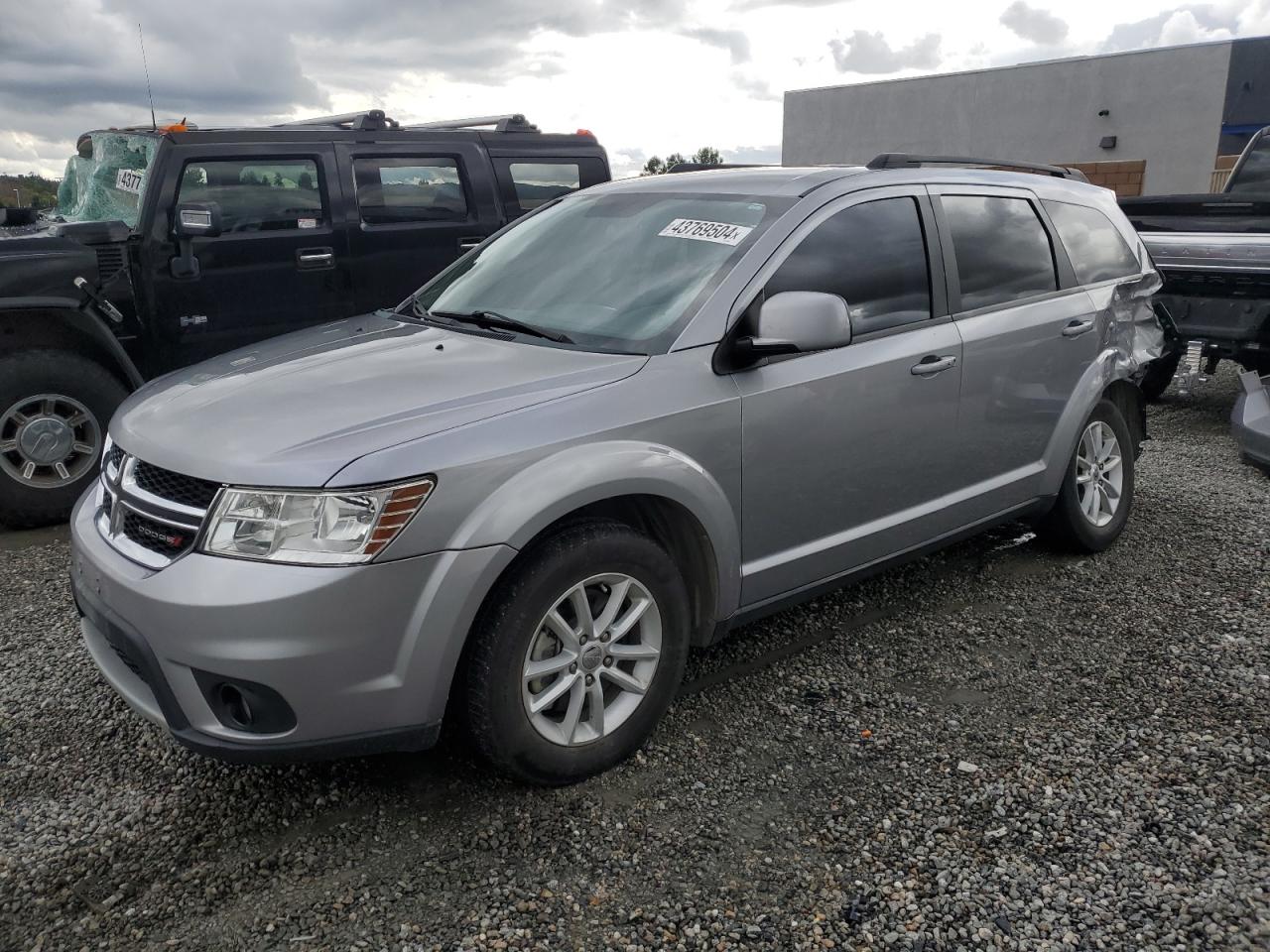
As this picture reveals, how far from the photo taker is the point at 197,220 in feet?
17.3

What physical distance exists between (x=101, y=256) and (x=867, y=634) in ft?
14.1

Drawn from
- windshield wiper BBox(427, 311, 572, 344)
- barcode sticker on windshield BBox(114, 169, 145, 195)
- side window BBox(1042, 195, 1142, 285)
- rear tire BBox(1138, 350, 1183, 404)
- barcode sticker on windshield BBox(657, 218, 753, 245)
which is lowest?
rear tire BBox(1138, 350, 1183, 404)

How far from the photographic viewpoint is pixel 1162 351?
16.9 ft

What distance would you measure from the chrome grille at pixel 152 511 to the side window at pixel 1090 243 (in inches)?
143

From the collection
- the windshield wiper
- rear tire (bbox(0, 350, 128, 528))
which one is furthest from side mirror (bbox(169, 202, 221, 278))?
the windshield wiper

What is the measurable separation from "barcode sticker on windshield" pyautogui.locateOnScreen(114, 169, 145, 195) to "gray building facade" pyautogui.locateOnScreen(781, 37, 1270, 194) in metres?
21.7

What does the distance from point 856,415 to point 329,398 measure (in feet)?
5.54

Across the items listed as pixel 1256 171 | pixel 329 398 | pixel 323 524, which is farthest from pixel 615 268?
pixel 1256 171

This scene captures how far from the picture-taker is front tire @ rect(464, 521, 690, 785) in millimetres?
2713

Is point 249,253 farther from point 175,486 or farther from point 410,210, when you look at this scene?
point 175,486

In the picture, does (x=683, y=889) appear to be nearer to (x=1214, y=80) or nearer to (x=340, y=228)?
(x=340, y=228)

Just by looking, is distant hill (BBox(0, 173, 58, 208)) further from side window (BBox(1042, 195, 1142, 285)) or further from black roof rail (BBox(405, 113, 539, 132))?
side window (BBox(1042, 195, 1142, 285))

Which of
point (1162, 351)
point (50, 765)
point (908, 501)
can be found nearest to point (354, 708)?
point (50, 765)

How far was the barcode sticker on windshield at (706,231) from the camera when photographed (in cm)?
342
